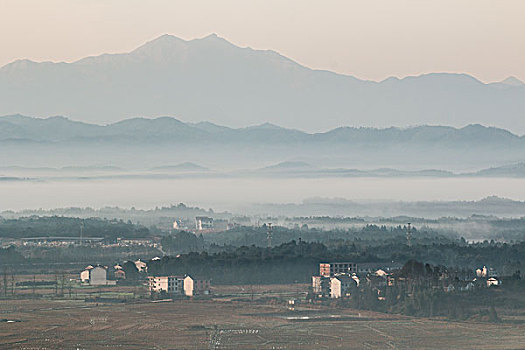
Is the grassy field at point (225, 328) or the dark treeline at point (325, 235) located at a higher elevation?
the dark treeline at point (325, 235)

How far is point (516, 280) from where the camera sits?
83.6 meters

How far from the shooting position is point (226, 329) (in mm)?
73750

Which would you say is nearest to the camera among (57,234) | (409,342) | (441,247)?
(409,342)

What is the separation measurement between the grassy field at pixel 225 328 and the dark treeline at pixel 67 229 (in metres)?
42.7

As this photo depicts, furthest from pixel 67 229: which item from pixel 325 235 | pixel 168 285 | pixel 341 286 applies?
pixel 341 286

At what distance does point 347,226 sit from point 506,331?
257 ft

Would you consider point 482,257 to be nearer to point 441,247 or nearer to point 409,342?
point 441,247

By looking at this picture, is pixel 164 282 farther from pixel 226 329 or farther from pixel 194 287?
pixel 226 329

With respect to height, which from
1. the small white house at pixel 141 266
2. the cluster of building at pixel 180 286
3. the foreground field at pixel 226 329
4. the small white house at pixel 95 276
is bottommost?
the foreground field at pixel 226 329

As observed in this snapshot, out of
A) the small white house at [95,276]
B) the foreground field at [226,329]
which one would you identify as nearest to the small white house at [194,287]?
the foreground field at [226,329]

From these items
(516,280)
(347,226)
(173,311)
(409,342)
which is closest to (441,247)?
(516,280)

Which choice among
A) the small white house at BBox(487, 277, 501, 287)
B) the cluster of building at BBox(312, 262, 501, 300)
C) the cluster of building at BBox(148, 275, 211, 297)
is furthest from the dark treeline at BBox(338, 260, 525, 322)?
the cluster of building at BBox(148, 275, 211, 297)

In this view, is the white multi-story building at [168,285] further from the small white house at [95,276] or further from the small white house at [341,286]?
the small white house at [341,286]

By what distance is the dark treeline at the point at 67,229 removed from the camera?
416 ft
